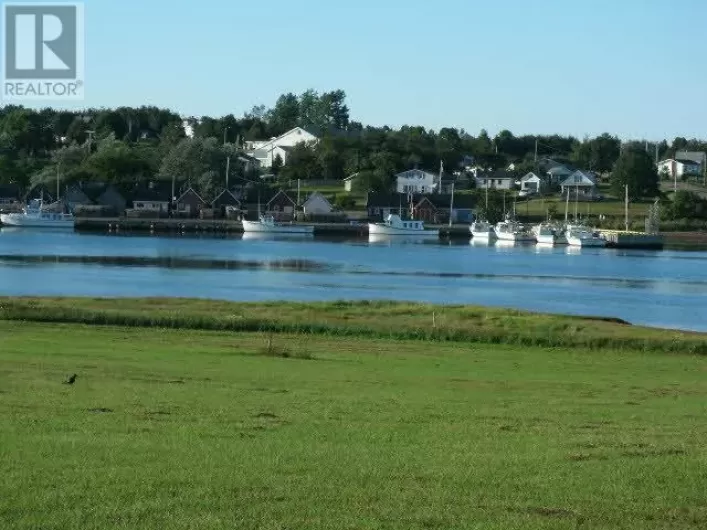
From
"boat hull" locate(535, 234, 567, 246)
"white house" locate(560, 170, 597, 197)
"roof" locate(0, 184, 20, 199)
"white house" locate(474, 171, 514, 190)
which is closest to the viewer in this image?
"boat hull" locate(535, 234, 567, 246)

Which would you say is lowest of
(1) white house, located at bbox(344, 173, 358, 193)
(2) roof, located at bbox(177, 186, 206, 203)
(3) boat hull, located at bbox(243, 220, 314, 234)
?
(3) boat hull, located at bbox(243, 220, 314, 234)

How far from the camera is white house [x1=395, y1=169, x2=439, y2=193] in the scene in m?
178

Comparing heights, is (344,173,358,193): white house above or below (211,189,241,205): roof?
above

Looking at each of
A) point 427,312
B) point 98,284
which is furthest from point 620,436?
point 98,284

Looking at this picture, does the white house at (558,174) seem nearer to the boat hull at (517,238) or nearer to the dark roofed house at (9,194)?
the boat hull at (517,238)

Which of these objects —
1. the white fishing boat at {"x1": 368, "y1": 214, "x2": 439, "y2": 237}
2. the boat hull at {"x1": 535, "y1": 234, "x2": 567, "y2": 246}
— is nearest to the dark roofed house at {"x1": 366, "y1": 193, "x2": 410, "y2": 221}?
the white fishing boat at {"x1": 368, "y1": 214, "x2": 439, "y2": 237}

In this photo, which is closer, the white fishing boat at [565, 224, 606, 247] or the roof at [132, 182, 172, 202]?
the white fishing boat at [565, 224, 606, 247]

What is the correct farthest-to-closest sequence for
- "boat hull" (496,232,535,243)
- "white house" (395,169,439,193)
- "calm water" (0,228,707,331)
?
1. "white house" (395,169,439,193)
2. "boat hull" (496,232,535,243)
3. "calm water" (0,228,707,331)

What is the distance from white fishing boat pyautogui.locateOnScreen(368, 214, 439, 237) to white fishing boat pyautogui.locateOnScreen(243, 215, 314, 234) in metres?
7.65

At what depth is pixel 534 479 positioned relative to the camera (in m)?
11.4

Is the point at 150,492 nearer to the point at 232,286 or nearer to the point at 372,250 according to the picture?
the point at 232,286

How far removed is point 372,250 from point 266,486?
107 meters

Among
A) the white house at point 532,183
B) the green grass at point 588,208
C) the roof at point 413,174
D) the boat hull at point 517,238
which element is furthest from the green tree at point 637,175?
the roof at point 413,174

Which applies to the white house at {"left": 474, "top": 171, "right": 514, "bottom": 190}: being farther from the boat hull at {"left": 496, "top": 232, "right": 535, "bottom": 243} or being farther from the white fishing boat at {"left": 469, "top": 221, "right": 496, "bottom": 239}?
the boat hull at {"left": 496, "top": 232, "right": 535, "bottom": 243}
